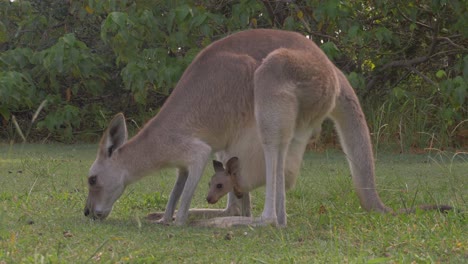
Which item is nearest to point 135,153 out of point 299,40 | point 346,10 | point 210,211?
point 210,211

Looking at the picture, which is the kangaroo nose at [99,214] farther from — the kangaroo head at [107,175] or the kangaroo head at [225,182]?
the kangaroo head at [225,182]

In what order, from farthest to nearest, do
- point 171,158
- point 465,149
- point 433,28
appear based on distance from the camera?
point 433,28 < point 465,149 < point 171,158

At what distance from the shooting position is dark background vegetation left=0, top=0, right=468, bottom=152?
7949mm

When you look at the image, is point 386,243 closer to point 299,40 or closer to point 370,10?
point 299,40

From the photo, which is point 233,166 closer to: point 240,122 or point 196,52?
point 240,122

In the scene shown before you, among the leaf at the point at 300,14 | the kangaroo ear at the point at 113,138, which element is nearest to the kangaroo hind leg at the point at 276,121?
the kangaroo ear at the point at 113,138

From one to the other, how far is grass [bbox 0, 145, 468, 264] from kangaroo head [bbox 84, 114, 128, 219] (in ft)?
0.35

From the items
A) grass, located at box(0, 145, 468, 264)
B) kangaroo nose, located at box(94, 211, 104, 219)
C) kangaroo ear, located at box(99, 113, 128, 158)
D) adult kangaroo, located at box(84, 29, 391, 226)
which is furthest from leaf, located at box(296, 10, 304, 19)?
kangaroo nose, located at box(94, 211, 104, 219)

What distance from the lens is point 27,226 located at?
12.8ft

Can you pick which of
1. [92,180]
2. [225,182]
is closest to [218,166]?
[225,182]

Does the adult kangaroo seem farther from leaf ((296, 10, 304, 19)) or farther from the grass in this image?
leaf ((296, 10, 304, 19))

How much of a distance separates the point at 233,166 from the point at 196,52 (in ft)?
12.6

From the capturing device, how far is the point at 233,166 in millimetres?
4594

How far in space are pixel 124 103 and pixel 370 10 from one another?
12.4ft
